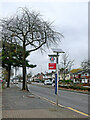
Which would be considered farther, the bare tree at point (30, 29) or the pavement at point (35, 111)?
the bare tree at point (30, 29)

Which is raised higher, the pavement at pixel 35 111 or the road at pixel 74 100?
the pavement at pixel 35 111

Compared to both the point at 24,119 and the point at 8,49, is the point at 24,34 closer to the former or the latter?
the point at 8,49

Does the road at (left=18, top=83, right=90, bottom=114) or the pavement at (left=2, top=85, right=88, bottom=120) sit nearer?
the pavement at (left=2, top=85, right=88, bottom=120)

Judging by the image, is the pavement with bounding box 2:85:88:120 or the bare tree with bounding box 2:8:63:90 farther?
the bare tree with bounding box 2:8:63:90

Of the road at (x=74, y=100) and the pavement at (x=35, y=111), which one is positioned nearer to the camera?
the pavement at (x=35, y=111)

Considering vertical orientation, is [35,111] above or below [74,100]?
above

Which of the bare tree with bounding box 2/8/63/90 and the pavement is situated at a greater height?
the bare tree with bounding box 2/8/63/90

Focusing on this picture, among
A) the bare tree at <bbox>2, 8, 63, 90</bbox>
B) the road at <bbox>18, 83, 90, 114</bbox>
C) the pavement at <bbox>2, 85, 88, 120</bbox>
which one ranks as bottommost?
the road at <bbox>18, 83, 90, 114</bbox>

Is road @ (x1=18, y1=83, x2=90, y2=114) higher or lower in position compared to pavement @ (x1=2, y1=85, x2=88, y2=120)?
lower

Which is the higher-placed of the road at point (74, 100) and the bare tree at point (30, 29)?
the bare tree at point (30, 29)

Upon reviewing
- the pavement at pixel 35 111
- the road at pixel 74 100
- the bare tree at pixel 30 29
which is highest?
the bare tree at pixel 30 29

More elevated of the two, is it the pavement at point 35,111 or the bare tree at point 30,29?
the bare tree at point 30,29

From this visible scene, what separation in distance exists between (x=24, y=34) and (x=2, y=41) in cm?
428

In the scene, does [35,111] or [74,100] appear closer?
[35,111]
